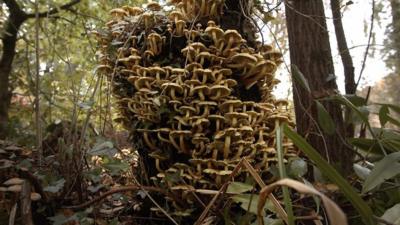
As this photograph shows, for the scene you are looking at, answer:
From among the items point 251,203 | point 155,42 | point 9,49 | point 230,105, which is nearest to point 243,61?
point 230,105

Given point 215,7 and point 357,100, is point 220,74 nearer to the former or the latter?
point 215,7

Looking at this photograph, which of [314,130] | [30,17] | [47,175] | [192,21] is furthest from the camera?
[30,17]

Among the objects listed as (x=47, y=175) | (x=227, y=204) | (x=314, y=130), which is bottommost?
(x=227, y=204)

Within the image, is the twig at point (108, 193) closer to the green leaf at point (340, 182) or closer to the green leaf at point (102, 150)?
the green leaf at point (102, 150)

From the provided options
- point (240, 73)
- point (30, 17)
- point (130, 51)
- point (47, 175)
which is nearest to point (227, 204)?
point (240, 73)

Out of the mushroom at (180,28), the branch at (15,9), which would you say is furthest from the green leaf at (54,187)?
the branch at (15,9)

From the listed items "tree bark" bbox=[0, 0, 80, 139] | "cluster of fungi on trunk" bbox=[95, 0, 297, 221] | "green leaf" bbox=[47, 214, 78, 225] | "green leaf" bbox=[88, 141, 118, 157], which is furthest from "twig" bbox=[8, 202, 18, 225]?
"tree bark" bbox=[0, 0, 80, 139]

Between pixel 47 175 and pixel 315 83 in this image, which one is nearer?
pixel 47 175

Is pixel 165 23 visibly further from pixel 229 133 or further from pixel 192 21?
pixel 229 133
